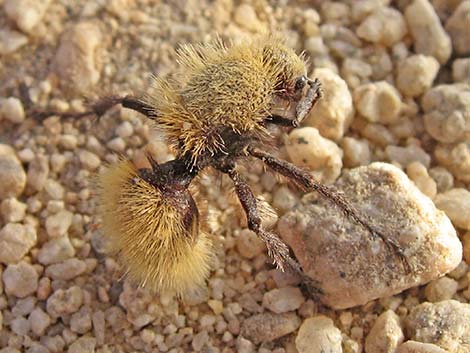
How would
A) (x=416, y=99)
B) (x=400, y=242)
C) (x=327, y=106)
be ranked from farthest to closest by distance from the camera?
(x=416, y=99)
(x=327, y=106)
(x=400, y=242)

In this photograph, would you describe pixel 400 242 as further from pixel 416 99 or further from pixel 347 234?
pixel 416 99

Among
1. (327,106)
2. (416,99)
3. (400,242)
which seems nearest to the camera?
(400,242)

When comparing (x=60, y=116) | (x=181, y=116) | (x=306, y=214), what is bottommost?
(x=60, y=116)

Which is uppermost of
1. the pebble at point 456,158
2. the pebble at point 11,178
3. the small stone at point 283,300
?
the pebble at point 456,158

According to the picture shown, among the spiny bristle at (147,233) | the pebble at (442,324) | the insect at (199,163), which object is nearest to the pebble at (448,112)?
the insect at (199,163)

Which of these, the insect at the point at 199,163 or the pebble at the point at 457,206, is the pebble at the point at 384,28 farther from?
the pebble at the point at 457,206

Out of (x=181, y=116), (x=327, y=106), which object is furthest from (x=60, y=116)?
(x=327, y=106)

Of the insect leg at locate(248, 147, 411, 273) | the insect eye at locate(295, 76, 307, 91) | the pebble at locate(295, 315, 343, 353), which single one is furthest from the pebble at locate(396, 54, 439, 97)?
the pebble at locate(295, 315, 343, 353)

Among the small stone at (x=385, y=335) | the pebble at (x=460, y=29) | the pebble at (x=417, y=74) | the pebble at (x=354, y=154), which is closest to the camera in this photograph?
the small stone at (x=385, y=335)
